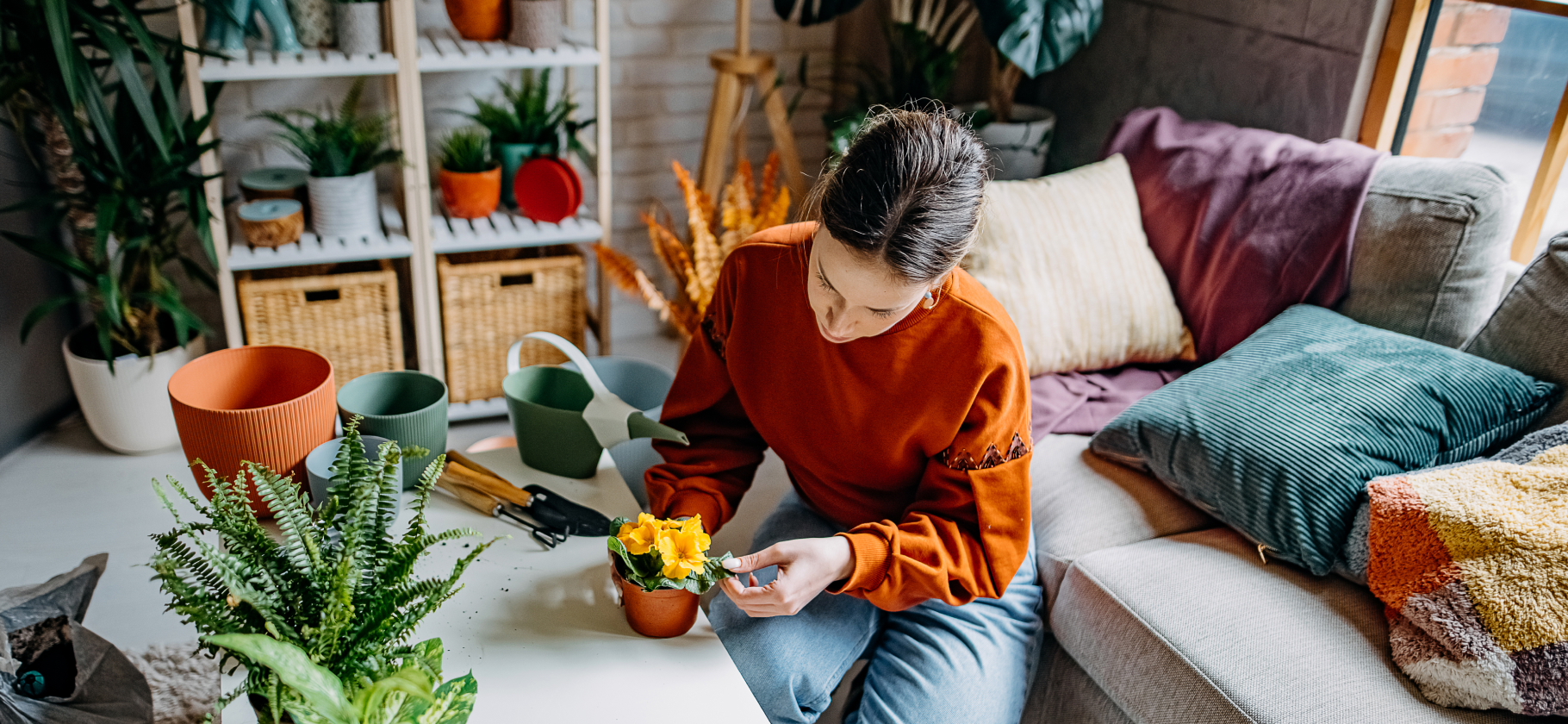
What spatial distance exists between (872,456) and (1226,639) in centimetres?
48

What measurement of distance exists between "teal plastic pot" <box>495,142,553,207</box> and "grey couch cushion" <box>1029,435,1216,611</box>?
129 cm

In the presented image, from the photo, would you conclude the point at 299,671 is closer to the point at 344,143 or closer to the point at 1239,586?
A: the point at 1239,586

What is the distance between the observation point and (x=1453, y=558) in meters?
1.22

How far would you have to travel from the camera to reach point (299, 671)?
76 cm

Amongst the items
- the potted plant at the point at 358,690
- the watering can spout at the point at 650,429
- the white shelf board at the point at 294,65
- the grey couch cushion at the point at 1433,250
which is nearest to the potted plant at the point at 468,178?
the white shelf board at the point at 294,65

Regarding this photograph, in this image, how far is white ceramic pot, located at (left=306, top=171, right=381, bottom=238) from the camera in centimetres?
209

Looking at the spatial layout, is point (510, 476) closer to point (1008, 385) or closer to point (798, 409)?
point (798, 409)

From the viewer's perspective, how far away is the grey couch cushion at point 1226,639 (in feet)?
3.92

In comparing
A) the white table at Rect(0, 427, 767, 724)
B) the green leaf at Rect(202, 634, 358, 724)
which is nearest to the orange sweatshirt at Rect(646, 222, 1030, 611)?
the white table at Rect(0, 427, 767, 724)

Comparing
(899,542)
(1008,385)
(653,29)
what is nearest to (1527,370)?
(1008,385)

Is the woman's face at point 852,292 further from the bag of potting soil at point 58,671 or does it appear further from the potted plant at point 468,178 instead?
the potted plant at point 468,178

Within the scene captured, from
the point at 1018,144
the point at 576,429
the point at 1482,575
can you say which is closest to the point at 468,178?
the point at 576,429

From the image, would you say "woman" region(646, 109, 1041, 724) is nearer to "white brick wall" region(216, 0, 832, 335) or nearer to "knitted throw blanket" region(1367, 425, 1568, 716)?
"knitted throw blanket" region(1367, 425, 1568, 716)

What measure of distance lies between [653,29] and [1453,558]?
202 cm
